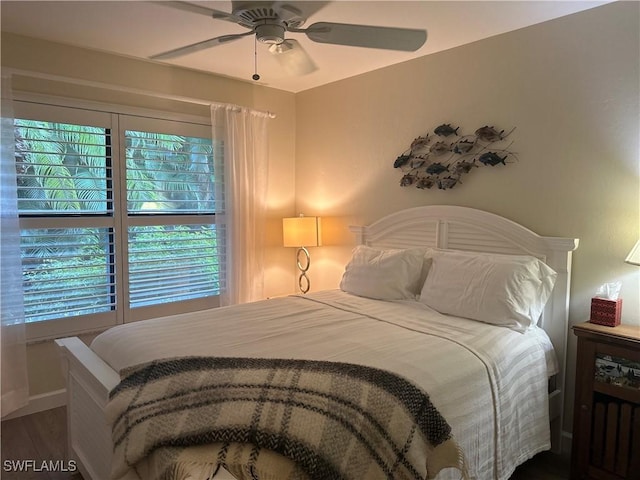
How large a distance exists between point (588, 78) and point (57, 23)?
Result: 3135mm

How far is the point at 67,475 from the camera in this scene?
7.34 feet

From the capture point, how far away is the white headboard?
96.7 inches

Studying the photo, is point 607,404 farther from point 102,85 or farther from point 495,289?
point 102,85

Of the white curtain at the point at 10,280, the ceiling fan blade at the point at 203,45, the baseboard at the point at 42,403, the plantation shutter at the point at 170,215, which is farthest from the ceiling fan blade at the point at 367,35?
the baseboard at the point at 42,403

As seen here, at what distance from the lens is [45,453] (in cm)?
243

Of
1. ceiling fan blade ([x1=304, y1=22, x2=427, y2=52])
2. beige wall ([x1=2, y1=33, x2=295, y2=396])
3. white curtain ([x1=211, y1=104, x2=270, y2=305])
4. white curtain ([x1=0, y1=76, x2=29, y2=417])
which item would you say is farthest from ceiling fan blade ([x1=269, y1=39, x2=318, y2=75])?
white curtain ([x1=0, y1=76, x2=29, y2=417])

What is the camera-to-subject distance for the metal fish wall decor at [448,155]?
276 cm

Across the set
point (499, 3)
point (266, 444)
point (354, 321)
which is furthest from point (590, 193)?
point (266, 444)

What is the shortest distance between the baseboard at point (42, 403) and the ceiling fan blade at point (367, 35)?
2.73m

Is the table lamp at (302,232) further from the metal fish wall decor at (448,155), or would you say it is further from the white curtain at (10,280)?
the white curtain at (10,280)

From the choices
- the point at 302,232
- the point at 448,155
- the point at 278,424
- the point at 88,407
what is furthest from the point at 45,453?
the point at 448,155

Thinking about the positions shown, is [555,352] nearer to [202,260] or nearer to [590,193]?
[590,193]

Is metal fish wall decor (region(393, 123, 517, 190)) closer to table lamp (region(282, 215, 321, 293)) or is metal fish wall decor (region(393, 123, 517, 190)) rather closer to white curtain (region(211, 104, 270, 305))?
table lamp (region(282, 215, 321, 293))

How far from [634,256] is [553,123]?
0.91 m
